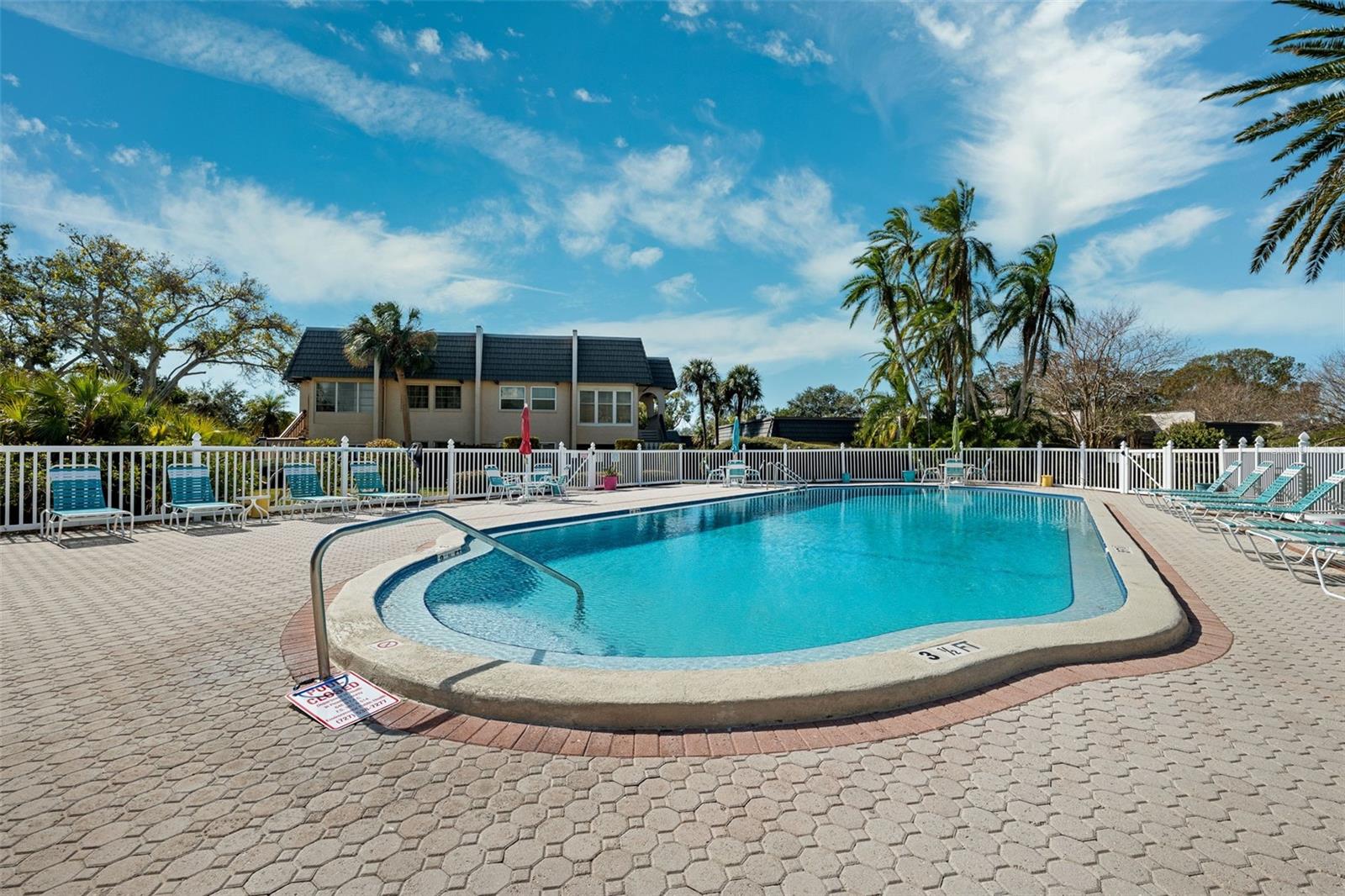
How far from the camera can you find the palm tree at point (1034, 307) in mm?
21469

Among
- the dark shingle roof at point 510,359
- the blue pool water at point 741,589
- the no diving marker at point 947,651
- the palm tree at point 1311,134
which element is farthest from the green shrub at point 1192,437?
the no diving marker at point 947,651

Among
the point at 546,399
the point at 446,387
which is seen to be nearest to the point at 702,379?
the point at 546,399

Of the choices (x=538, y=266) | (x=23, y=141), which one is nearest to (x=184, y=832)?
(x=538, y=266)

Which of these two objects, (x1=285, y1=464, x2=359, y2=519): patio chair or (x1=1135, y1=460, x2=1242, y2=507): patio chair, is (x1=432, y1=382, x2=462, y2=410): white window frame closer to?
(x1=285, y1=464, x2=359, y2=519): patio chair

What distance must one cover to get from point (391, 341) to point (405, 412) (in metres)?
2.66

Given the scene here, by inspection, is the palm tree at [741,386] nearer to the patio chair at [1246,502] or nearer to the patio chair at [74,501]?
the patio chair at [1246,502]

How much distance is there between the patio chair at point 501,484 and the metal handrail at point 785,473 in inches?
373

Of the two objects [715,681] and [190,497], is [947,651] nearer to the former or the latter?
[715,681]

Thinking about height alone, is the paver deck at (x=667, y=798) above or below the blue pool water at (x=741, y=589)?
above

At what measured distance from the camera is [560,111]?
1290cm

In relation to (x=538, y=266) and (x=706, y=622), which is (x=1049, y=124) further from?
(x=538, y=266)

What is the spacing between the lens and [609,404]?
77.8 ft

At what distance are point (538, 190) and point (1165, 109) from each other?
12.6m

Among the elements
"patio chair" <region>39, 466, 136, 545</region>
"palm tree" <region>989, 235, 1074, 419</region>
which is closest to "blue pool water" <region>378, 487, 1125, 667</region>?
"patio chair" <region>39, 466, 136, 545</region>
